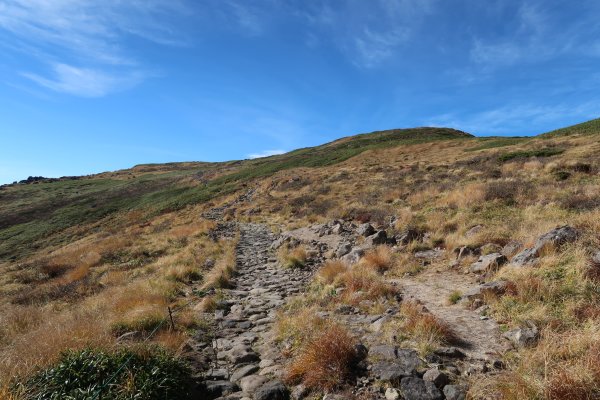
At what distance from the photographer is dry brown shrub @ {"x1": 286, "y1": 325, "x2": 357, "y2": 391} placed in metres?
5.35

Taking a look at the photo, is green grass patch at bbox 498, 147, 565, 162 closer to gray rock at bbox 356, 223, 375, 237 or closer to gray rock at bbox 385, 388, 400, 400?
gray rock at bbox 356, 223, 375, 237

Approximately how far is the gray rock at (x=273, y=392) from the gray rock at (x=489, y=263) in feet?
20.5

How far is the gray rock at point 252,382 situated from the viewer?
571cm

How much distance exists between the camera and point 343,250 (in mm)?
14078

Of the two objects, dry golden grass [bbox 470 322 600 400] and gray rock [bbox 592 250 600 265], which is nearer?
dry golden grass [bbox 470 322 600 400]

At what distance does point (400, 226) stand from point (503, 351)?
9.62 metres

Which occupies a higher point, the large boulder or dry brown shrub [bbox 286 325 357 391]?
the large boulder

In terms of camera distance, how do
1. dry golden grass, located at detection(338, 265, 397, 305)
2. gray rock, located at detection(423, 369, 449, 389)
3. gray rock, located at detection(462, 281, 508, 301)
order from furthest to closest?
dry golden grass, located at detection(338, 265, 397, 305) < gray rock, located at detection(462, 281, 508, 301) < gray rock, located at detection(423, 369, 449, 389)

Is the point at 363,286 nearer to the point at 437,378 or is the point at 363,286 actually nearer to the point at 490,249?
the point at 490,249

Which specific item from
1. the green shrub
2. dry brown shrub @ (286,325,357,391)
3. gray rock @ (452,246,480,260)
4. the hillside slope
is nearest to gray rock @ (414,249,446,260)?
the hillside slope

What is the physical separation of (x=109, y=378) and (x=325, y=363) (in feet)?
9.92

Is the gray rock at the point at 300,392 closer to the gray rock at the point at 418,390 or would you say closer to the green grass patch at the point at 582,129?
the gray rock at the point at 418,390

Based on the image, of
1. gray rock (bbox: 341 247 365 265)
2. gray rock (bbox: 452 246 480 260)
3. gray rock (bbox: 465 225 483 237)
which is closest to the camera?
gray rock (bbox: 452 246 480 260)

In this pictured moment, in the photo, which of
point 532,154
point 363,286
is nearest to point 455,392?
point 363,286
